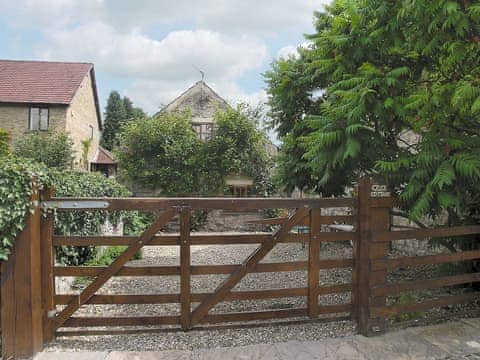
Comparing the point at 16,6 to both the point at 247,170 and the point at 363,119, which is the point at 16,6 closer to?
the point at 363,119

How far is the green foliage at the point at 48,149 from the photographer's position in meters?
16.3

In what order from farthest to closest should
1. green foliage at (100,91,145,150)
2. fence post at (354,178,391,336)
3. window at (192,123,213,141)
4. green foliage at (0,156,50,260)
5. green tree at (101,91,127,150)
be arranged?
green foliage at (100,91,145,150) < green tree at (101,91,127,150) < window at (192,123,213,141) < fence post at (354,178,391,336) < green foliage at (0,156,50,260)

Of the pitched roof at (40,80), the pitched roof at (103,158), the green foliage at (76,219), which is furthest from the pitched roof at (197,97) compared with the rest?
the green foliage at (76,219)

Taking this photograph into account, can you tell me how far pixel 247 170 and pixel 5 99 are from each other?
13801 mm

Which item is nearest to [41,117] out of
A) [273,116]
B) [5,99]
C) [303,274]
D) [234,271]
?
[5,99]

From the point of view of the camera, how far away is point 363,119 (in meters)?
4.18

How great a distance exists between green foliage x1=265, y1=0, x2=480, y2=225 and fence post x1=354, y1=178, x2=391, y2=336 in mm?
331

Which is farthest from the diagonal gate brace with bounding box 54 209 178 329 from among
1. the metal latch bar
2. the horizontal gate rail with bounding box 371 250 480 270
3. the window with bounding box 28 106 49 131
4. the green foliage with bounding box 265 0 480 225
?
the window with bounding box 28 106 49 131

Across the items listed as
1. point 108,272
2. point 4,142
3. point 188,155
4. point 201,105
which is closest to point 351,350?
point 108,272

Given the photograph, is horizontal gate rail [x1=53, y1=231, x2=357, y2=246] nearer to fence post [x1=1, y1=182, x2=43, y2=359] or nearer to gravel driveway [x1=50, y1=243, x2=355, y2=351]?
fence post [x1=1, y1=182, x2=43, y2=359]

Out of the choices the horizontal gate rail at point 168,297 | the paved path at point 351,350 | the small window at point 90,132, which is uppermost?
the small window at point 90,132

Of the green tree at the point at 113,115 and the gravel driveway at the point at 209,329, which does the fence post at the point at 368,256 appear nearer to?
the gravel driveway at the point at 209,329

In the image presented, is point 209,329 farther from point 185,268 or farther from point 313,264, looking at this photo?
point 313,264

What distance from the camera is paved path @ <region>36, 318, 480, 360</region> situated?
3.34 metres
